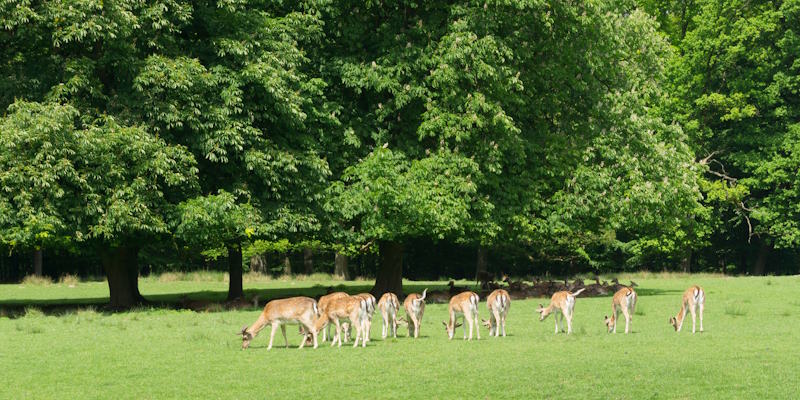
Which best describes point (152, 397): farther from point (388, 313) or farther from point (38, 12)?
point (38, 12)

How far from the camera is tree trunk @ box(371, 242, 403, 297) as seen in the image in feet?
119

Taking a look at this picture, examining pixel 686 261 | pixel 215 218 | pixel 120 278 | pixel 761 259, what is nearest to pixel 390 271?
pixel 120 278

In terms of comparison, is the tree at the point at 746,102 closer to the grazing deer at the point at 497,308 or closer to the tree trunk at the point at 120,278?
the tree trunk at the point at 120,278

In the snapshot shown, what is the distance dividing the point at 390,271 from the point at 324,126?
632cm

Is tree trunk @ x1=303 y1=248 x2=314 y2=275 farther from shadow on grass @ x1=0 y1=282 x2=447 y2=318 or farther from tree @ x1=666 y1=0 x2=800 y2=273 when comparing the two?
tree @ x1=666 y1=0 x2=800 y2=273

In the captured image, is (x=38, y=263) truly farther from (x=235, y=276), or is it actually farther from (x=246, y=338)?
(x=246, y=338)

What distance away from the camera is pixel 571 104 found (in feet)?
123

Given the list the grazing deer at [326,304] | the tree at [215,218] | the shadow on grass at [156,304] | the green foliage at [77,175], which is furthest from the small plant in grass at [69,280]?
the grazing deer at [326,304]

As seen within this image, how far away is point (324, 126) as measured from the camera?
A: 33094 millimetres

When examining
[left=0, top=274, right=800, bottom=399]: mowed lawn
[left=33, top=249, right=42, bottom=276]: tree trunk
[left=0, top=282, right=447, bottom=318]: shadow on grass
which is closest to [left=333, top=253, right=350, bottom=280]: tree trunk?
[left=0, top=282, right=447, bottom=318]: shadow on grass

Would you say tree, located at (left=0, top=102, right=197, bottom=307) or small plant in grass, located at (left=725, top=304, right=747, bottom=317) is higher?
tree, located at (left=0, top=102, right=197, bottom=307)

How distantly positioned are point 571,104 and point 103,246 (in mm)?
17595

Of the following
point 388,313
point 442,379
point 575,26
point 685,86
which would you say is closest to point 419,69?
point 575,26

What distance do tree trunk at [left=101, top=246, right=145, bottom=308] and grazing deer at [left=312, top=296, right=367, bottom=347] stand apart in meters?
14.4
